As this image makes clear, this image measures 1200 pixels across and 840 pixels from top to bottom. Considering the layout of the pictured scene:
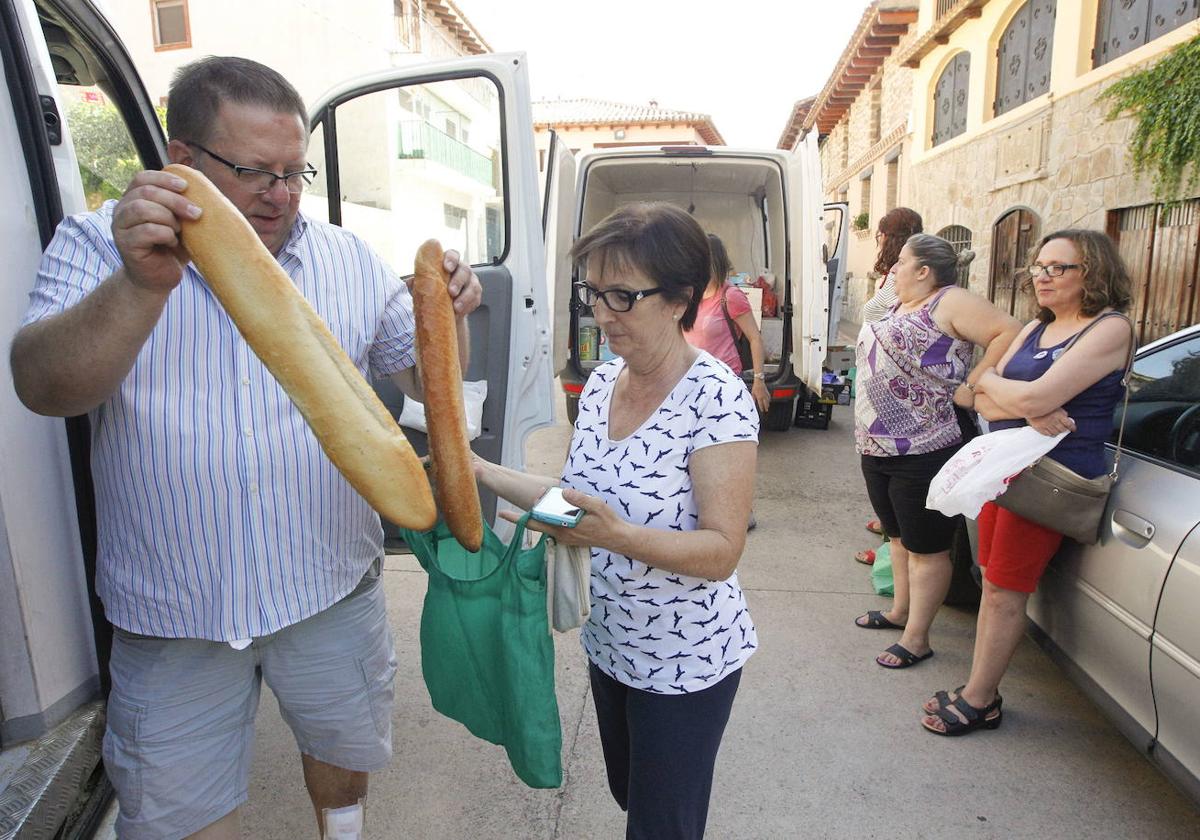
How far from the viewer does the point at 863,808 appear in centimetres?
249

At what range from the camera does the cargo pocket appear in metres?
1.48

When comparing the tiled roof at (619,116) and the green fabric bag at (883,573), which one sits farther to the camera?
the tiled roof at (619,116)

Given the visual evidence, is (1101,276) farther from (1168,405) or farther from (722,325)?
(722,325)

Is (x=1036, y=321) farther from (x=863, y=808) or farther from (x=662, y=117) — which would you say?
(x=662, y=117)

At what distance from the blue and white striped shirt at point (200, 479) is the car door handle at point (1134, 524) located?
7.64 ft

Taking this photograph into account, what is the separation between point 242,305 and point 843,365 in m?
8.06

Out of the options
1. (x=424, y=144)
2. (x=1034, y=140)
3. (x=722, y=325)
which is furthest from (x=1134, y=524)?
(x=424, y=144)

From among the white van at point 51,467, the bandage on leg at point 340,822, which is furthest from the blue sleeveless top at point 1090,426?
the white van at point 51,467

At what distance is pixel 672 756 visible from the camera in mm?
1642

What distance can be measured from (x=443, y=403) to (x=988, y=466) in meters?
2.01

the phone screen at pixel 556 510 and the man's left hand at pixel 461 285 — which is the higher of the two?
the man's left hand at pixel 461 285

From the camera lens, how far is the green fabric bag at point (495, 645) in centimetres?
154

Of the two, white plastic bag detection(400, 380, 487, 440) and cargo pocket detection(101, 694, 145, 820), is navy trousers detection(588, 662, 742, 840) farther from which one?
white plastic bag detection(400, 380, 487, 440)

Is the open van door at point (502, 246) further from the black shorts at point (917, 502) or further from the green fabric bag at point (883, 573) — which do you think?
the green fabric bag at point (883, 573)
